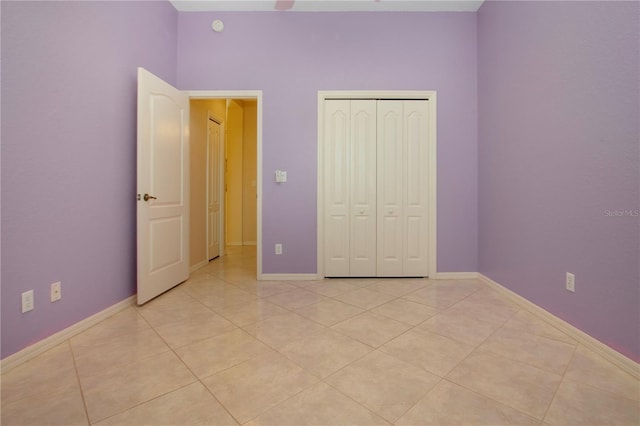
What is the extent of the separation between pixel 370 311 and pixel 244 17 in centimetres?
344

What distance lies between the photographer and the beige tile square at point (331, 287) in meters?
2.82

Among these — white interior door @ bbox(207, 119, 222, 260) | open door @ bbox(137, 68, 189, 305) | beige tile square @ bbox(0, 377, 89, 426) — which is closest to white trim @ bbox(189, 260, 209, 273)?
white interior door @ bbox(207, 119, 222, 260)

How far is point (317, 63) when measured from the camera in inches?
125

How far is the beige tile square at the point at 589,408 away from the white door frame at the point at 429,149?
74.2 inches

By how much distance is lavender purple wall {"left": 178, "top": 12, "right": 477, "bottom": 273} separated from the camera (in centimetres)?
317

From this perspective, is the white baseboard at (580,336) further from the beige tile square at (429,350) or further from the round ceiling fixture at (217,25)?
the round ceiling fixture at (217,25)

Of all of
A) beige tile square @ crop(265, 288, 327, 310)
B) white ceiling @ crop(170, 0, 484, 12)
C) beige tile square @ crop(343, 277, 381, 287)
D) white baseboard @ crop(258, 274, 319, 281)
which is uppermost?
white ceiling @ crop(170, 0, 484, 12)

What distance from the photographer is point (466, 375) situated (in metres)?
1.47

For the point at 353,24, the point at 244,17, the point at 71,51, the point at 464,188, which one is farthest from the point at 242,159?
the point at 464,188

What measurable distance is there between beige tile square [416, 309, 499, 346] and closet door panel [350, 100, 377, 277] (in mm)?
1153

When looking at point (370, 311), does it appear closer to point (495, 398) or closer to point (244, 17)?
point (495, 398)

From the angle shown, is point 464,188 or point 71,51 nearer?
point 71,51

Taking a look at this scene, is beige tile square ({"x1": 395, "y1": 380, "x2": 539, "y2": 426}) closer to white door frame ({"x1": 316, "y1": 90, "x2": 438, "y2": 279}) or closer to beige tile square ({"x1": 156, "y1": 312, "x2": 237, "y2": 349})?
beige tile square ({"x1": 156, "y1": 312, "x2": 237, "y2": 349})

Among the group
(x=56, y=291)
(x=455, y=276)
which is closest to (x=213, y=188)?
(x=56, y=291)
